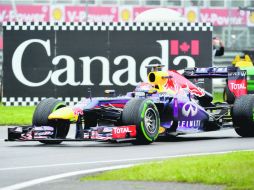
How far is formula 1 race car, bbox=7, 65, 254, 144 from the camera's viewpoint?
1459 cm

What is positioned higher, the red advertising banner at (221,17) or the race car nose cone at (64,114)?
the red advertising banner at (221,17)

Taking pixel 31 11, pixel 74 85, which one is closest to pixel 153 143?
pixel 74 85

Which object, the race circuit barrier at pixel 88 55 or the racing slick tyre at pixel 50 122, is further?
the race circuit barrier at pixel 88 55

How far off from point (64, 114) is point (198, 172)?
17.0 ft

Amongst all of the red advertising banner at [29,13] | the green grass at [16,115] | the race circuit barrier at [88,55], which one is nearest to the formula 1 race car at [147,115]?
the green grass at [16,115]

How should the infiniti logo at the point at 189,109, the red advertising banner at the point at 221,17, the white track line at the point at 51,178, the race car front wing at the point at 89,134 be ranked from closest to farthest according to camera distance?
the white track line at the point at 51,178 → the race car front wing at the point at 89,134 → the infiniti logo at the point at 189,109 → the red advertising banner at the point at 221,17

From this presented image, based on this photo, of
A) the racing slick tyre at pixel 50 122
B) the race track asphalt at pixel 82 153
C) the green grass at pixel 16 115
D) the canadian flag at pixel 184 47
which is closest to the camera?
the race track asphalt at pixel 82 153

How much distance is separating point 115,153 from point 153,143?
2.08 meters

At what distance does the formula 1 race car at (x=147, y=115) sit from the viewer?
1459cm

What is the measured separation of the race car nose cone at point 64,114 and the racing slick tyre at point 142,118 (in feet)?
2.49

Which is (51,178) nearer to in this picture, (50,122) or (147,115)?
(147,115)

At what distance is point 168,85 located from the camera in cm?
1636

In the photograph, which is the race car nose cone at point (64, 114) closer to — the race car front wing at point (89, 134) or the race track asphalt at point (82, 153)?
the race car front wing at point (89, 134)

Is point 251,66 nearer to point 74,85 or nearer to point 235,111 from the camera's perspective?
point 74,85
